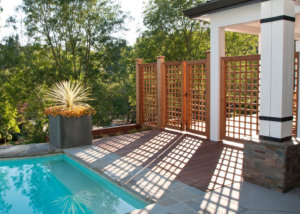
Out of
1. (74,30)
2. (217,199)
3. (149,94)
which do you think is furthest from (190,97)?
(74,30)

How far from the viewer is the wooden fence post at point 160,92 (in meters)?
9.05

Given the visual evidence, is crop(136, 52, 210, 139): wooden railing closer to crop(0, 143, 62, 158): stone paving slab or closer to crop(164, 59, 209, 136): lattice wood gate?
crop(164, 59, 209, 136): lattice wood gate

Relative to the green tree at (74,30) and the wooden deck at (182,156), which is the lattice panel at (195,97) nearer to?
the wooden deck at (182,156)

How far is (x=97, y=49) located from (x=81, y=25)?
3.51 feet

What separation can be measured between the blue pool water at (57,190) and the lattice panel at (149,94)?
364 cm

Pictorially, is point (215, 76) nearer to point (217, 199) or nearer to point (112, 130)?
point (112, 130)

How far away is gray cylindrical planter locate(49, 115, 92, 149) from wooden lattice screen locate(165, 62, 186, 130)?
269cm

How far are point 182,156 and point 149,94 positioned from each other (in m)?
3.81

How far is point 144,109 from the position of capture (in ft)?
32.5

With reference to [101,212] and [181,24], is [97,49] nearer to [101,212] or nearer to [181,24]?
[181,24]

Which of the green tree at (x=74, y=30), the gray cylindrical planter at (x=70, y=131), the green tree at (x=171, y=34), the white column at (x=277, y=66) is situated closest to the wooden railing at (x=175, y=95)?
the green tree at (x=74, y=30)

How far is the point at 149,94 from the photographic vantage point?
966cm

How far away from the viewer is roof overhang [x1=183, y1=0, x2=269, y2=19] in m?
6.20

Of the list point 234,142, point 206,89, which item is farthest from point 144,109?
point 234,142
